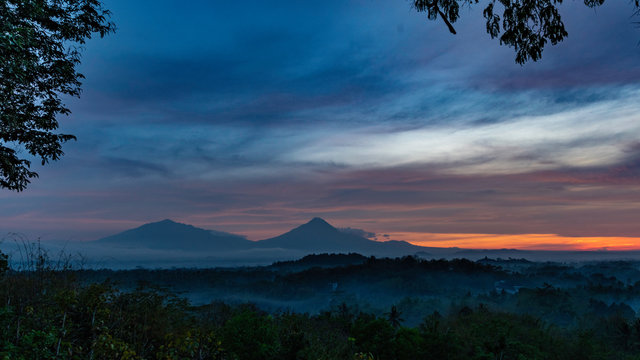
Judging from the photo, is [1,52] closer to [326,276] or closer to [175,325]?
[175,325]

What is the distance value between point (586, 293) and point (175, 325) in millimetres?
172965

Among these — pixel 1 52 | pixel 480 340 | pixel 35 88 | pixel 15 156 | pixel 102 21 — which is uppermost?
pixel 102 21

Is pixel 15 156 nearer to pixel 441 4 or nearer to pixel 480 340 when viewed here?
pixel 441 4

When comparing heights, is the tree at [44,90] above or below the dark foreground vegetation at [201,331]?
above

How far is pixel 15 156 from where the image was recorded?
57.1ft

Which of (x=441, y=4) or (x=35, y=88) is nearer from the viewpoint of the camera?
(x=441, y=4)

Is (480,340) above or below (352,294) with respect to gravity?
above

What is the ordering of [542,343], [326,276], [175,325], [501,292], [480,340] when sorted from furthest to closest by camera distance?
1. [326,276]
2. [501,292]
3. [542,343]
4. [480,340]
5. [175,325]

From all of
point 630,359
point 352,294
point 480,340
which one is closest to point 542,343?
point 630,359

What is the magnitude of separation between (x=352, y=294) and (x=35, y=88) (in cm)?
16293

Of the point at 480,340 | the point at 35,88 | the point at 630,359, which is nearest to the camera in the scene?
the point at 35,88

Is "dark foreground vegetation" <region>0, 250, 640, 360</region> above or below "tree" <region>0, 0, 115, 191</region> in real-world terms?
below

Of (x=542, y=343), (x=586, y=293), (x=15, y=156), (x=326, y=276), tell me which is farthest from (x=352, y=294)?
(x=15, y=156)

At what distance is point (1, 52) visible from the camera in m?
11.0
